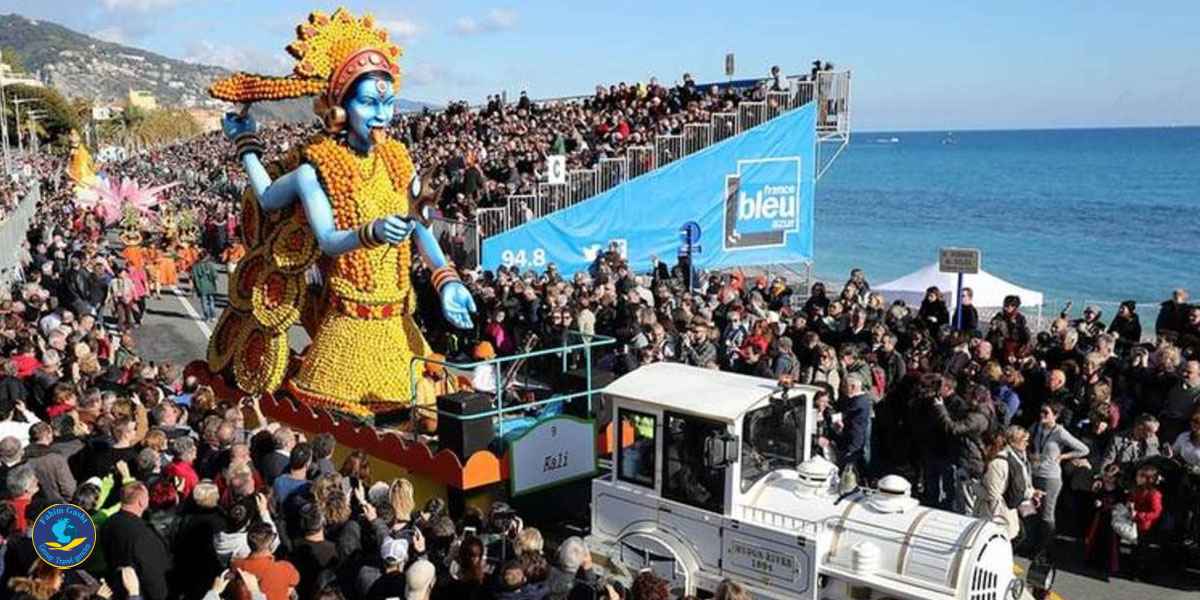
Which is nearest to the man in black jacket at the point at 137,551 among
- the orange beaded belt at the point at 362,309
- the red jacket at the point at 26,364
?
the orange beaded belt at the point at 362,309

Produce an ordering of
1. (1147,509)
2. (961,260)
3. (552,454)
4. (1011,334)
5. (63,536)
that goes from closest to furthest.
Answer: (63,536) → (1147,509) → (552,454) → (1011,334) → (961,260)

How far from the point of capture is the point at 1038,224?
75.2 m

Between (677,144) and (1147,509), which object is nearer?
(1147,509)

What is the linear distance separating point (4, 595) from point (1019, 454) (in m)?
7.34

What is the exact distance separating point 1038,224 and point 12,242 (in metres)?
68.5

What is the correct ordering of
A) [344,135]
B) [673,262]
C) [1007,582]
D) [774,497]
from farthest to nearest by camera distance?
[673,262] → [344,135] → [774,497] → [1007,582]

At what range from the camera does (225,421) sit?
8.48 meters

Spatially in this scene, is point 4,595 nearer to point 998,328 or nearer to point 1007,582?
point 1007,582


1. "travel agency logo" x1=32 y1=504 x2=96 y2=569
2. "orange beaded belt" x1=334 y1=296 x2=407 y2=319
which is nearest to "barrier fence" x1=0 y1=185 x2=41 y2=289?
"orange beaded belt" x1=334 y1=296 x2=407 y2=319

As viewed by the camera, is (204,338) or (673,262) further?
(673,262)

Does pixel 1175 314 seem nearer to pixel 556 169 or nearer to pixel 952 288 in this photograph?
Result: pixel 952 288

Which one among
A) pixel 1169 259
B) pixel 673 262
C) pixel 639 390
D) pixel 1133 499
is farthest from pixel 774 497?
pixel 1169 259

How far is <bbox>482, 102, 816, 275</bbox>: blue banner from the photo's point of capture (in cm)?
2250

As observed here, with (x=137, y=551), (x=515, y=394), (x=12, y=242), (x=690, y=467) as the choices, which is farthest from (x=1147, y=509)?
(x=12, y=242)
